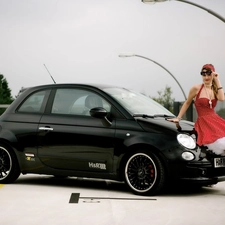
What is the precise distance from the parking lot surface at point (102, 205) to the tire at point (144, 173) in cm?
15

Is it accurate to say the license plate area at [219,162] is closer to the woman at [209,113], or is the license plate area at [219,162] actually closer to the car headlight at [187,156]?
the woman at [209,113]

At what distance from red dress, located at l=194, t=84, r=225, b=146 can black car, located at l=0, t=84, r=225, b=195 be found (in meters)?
0.15

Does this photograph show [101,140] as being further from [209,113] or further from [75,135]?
[209,113]

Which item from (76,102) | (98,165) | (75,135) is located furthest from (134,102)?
(98,165)

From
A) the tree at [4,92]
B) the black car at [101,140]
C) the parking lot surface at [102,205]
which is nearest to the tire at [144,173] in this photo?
the black car at [101,140]

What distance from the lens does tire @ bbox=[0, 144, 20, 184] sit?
1104cm

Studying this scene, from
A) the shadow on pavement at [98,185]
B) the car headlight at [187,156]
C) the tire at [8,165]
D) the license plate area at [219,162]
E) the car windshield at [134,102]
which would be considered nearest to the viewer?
the car headlight at [187,156]

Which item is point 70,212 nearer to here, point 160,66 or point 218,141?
point 218,141

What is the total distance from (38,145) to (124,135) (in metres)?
1.63

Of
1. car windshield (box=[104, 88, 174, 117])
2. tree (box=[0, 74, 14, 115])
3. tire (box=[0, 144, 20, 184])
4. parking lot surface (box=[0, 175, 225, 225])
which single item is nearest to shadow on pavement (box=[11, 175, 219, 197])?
parking lot surface (box=[0, 175, 225, 225])

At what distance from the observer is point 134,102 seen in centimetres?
1070

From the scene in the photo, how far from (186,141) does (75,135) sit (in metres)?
1.76

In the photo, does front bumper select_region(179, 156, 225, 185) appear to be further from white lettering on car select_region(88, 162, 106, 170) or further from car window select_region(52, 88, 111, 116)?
car window select_region(52, 88, 111, 116)

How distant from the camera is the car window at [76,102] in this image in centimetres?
1047
